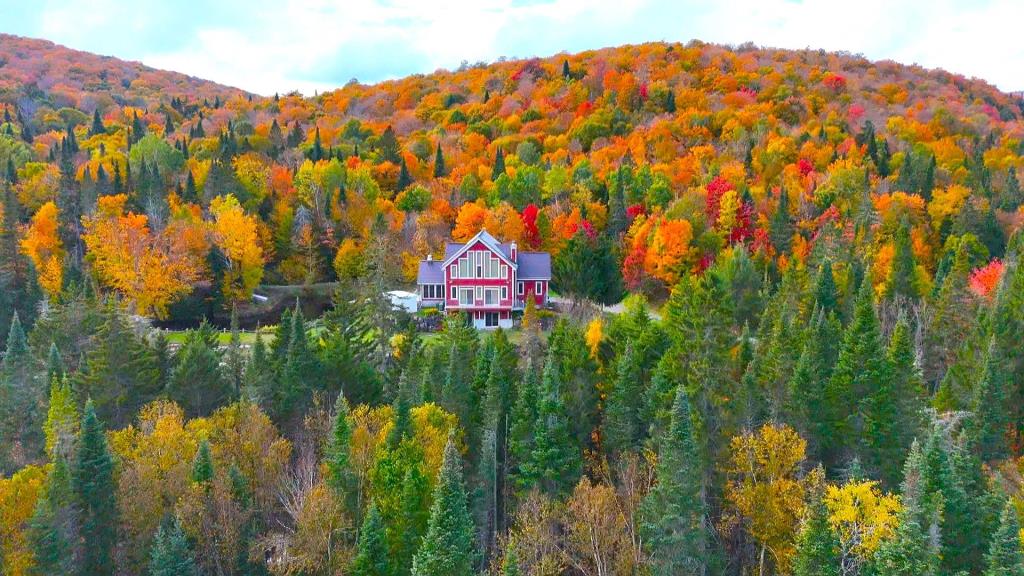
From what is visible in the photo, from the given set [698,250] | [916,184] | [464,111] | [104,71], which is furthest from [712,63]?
[104,71]

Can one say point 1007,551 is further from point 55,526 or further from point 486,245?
point 486,245

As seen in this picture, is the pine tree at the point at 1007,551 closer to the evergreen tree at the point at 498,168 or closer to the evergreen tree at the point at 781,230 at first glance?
the evergreen tree at the point at 781,230

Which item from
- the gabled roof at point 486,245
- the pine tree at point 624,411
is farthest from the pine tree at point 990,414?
the gabled roof at point 486,245

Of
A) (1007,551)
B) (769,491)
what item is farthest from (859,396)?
(1007,551)

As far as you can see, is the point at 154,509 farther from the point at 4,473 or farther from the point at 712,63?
the point at 712,63

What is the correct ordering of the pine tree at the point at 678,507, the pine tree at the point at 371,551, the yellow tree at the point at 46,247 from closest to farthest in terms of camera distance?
the pine tree at the point at 678,507 < the pine tree at the point at 371,551 < the yellow tree at the point at 46,247

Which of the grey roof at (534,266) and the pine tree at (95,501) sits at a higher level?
the grey roof at (534,266)

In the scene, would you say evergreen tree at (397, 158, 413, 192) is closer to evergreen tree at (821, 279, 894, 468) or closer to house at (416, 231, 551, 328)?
house at (416, 231, 551, 328)

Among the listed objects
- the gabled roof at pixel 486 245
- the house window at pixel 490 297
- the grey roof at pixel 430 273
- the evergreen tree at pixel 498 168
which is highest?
the evergreen tree at pixel 498 168
